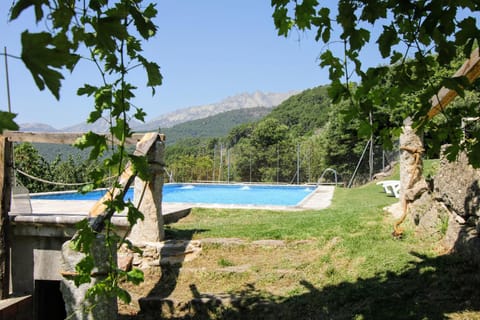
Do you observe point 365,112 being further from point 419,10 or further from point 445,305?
point 445,305

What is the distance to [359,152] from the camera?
2080 centimetres

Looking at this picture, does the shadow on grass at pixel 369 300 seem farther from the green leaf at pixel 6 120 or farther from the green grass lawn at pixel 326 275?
the green leaf at pixel 6 120

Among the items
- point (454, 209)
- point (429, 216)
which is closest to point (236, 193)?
point (429, 216)

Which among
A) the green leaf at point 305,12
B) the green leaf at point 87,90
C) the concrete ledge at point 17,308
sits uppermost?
the green leaf at point 305,12

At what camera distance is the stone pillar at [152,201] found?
5.44 m

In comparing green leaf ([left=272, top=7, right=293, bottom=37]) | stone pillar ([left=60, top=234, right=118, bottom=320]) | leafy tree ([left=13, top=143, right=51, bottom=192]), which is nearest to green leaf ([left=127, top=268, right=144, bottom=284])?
green leaf ([left=272, top=7, right=293, bottom=37])

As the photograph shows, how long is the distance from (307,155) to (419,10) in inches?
775

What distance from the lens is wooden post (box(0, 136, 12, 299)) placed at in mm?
5645

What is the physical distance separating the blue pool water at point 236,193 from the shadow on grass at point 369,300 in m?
10.9

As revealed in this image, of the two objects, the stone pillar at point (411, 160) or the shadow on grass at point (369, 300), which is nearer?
the shadow on grass at point (369, 300)

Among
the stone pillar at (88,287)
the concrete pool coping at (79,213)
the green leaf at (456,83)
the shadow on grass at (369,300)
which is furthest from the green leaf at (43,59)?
the concrete pool coping at (79,213)

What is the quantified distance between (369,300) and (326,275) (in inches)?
35.8

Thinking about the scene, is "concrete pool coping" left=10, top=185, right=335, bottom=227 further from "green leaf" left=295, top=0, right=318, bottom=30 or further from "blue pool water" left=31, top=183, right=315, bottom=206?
"blue pool water" left=31, top=183, right=315, bottom=206

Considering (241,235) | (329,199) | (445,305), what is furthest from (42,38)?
(329,199)
